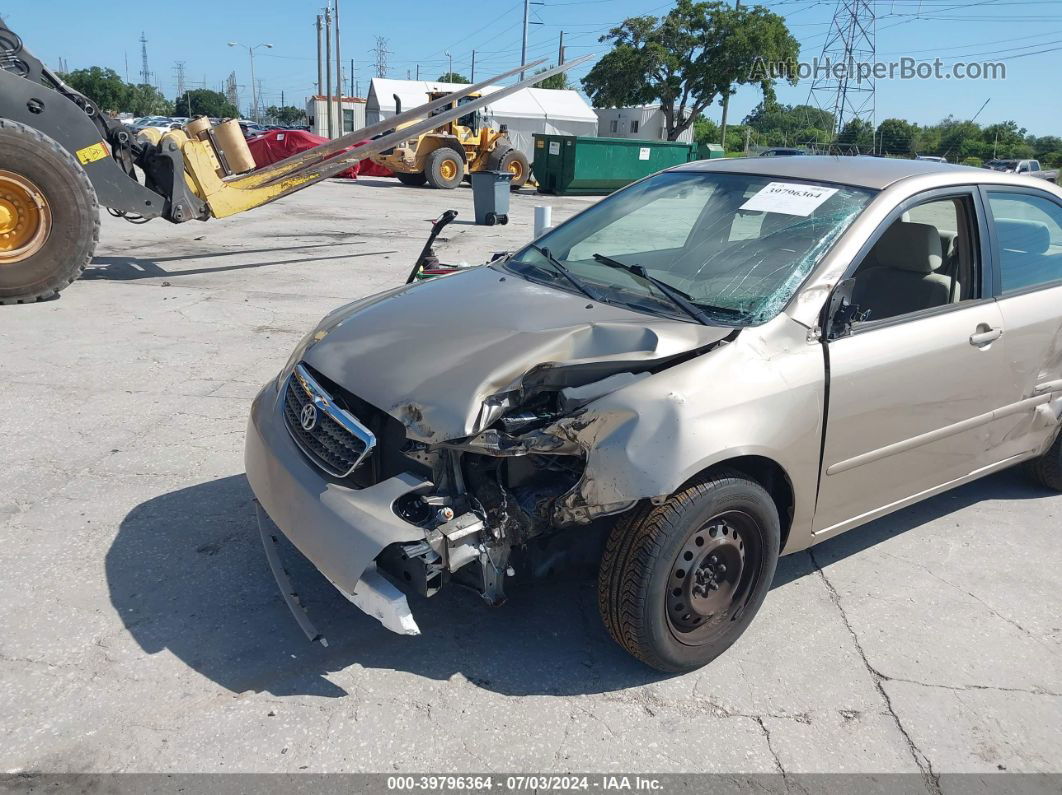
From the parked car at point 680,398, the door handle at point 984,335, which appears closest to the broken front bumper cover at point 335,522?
the parked car at point 680,398

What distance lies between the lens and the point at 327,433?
2.92 metres

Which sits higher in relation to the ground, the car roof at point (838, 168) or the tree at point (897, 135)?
the tree at point (897, 135)

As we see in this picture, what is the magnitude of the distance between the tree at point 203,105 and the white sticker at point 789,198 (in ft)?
320

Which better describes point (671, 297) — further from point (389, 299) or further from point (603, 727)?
point (603, 727)

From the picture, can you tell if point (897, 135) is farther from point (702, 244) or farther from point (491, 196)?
point (702, 244)

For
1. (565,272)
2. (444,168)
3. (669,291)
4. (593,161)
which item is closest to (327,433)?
(565,272)

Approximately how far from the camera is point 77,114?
7828mm

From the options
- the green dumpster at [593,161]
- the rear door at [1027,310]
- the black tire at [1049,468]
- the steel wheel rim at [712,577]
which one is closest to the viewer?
the steel wheel rim at [712,577]

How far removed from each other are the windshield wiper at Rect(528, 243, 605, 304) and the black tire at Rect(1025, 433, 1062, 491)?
2.73 m

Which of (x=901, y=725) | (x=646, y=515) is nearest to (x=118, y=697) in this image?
(x=646, y=515)

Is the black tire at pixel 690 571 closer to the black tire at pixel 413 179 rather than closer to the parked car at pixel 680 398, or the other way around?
the parked car at pixel 680 398

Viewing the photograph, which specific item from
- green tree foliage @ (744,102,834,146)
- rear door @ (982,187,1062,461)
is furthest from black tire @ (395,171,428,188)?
green tree foliage @ (744,102,834,146)

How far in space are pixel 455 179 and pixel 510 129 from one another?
19947 millimetres

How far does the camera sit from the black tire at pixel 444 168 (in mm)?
23422
